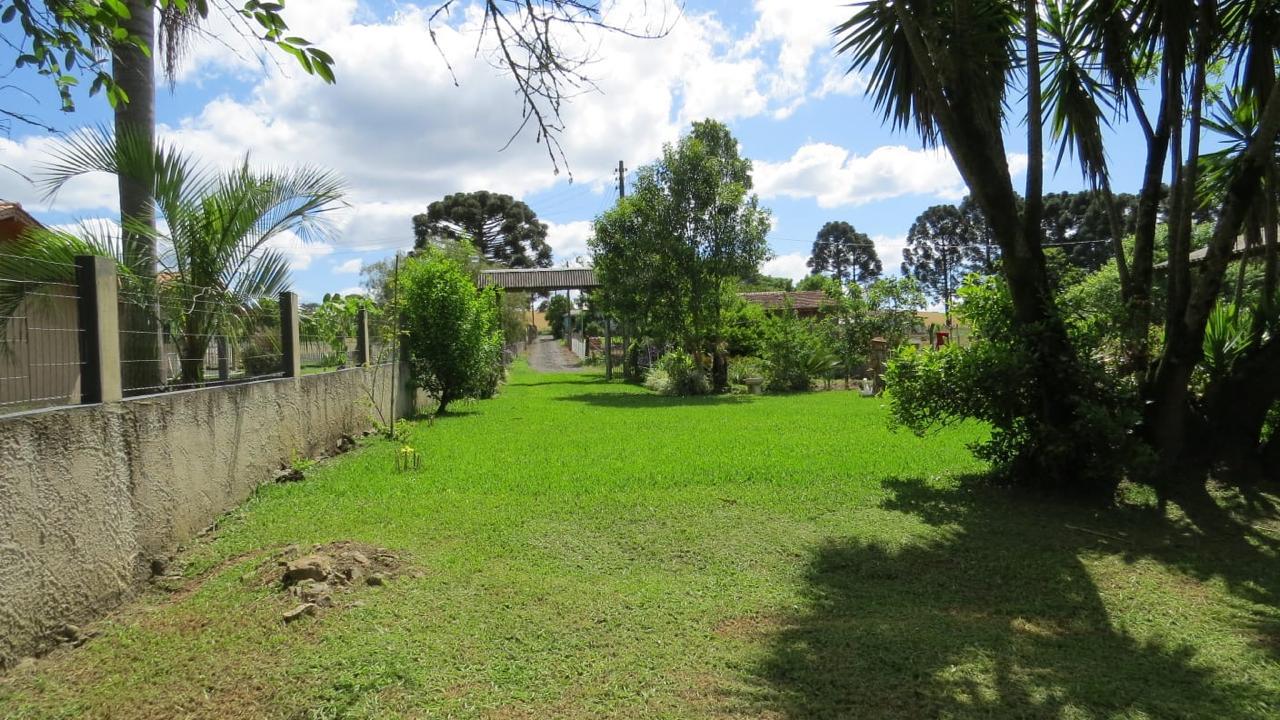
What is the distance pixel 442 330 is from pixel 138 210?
756cm

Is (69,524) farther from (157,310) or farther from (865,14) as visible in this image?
(865,14)

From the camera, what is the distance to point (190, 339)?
20.9ft

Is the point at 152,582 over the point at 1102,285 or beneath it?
beneath

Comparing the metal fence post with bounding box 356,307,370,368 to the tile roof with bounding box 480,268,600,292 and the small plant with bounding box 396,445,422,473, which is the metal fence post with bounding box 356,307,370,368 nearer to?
the small plant with bounding box 396,445,422,473

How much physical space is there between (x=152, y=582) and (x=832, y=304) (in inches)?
801

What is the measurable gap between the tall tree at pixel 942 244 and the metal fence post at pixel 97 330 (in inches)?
2263

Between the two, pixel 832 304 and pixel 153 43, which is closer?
pixel 153 43

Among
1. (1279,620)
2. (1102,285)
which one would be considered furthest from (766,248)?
(1279,620)

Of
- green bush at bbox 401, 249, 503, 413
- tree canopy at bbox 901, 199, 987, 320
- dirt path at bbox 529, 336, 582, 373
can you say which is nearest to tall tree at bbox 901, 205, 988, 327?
tree canopy at bbox 901, 199, 987, 320

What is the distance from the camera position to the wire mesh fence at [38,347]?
4008mm

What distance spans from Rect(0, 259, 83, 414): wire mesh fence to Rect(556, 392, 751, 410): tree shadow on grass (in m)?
11.7

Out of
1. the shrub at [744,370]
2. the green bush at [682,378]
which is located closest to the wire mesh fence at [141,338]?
the green bush at [682,378]

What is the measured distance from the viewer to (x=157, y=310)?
5.69m

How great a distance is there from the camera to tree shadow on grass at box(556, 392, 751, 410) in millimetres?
16469
